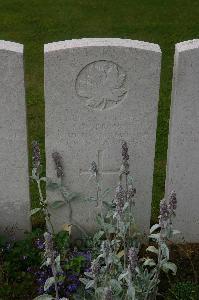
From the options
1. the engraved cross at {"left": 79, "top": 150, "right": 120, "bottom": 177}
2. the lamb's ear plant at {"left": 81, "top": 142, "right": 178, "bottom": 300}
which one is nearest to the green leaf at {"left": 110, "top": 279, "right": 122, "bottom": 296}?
the lamb's ear plant at {"left": 81, "top": 142, "right": 178, "bottom": 300}

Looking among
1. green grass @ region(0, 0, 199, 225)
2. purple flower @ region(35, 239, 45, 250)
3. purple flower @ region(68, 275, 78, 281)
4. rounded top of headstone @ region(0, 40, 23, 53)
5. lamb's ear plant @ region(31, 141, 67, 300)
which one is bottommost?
purple flower @ region(68, 275, 78, 281)

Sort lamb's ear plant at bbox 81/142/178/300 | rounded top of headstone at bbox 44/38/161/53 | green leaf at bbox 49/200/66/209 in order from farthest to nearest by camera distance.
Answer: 1. green leaf at bbox 49/200/66/209
2. rounded top of headstone at bbox 44/38/161/53
3. lamb's ear plant at bbox 81/142/178/300

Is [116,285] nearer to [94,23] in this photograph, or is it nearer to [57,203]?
[57,203]

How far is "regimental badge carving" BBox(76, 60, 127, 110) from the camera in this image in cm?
392

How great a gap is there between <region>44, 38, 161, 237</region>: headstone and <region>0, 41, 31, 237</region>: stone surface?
19 centimetres

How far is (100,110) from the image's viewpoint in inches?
Answer: 161

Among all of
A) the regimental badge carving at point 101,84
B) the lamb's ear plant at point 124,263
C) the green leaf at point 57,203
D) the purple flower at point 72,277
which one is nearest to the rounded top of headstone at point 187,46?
the regimental badge carving at point 101,84

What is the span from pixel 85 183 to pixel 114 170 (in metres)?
0.25

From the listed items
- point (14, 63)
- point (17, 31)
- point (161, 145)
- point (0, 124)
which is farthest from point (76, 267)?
point (17, 31)

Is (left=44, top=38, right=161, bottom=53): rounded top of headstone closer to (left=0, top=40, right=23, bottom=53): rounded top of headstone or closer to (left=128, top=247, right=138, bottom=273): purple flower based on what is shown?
(left=0, top=40, right=23, bottom=53): rounded top of headstone

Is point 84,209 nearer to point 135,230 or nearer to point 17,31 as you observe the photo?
point 135,230

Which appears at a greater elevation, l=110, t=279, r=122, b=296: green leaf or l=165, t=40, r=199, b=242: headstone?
l=165, t=40, r=199, b=242: headstone

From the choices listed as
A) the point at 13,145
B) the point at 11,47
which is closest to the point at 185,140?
the point at 13,145

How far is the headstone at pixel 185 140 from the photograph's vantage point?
12.9 ft
